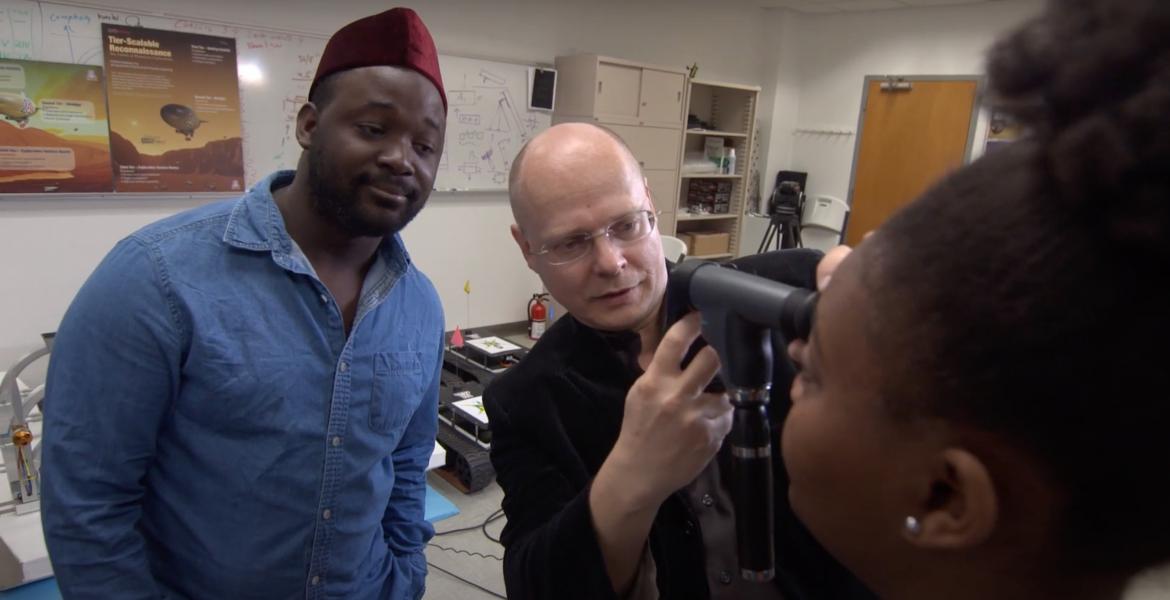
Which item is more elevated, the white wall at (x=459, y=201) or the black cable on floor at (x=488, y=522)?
the white wall at (x=459, y=201)

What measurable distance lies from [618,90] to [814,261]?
3723mm

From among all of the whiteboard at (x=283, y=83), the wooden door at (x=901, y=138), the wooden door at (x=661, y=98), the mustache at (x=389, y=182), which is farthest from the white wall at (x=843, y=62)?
the mustache at (x=389, y=182)

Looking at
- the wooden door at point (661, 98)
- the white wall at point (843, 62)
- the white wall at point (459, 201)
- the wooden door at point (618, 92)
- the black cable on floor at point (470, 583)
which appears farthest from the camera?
the white wall at point (843, 62)

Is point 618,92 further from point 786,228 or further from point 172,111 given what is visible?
point 172,111

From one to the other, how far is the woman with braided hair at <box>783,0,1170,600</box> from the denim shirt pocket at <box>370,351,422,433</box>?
3.00 ft

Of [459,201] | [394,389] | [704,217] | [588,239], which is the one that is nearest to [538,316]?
[459,201]

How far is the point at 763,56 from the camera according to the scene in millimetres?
6270

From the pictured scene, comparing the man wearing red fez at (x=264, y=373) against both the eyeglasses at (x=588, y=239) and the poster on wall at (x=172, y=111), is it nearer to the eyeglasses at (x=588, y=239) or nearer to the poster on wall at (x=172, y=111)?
the eyeglasses at (x=588, y=239)

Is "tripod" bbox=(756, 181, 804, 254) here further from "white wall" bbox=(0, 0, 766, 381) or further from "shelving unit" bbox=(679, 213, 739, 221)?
"white wall" bbox=(0, 0, 766, 381)

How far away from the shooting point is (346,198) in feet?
3.89

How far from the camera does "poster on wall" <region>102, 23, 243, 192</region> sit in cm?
317

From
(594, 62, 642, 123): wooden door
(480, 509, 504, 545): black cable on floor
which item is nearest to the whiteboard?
(594, 62, 642, 123): wooden door

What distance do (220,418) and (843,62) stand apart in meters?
6.36

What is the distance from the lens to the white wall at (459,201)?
3.16 m
